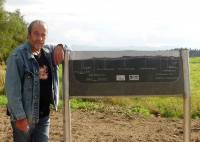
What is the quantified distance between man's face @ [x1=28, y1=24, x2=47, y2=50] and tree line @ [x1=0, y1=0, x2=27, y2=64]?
40347mm

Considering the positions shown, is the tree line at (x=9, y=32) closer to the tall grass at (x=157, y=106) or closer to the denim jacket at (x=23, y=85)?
the tall grass at (x=157, y=106)

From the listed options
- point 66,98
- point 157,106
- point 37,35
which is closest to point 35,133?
point 66,98

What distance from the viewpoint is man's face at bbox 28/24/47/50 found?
5.42 metres

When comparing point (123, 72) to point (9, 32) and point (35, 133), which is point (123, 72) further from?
point (9, 32)

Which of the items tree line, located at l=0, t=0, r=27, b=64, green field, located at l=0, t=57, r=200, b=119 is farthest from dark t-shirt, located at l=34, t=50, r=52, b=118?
tree line, located at l=0, t=0, r=27, b=64

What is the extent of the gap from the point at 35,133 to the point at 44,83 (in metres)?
0.56

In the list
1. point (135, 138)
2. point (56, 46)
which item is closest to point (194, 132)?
point (135, 138)

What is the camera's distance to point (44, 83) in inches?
221

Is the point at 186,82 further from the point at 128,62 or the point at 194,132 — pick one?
the point at 194,132

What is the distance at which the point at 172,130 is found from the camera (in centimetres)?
1034

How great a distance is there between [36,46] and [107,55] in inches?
31.5

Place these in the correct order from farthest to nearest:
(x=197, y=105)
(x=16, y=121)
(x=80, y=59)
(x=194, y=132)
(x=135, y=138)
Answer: (x=197, y=105)
(x=194, y=132)
(x=135, y=138)
(x=80, y=59)
(x=16, y=121)

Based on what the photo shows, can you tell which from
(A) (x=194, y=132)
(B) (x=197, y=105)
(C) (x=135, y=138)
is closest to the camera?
(C) (x=135, y=138)

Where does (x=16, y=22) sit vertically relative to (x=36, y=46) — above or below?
above
